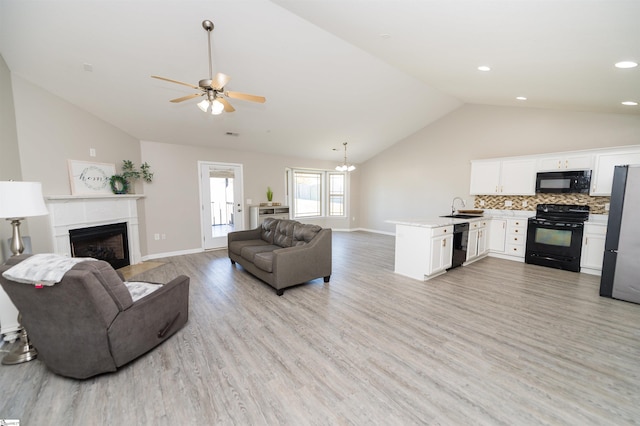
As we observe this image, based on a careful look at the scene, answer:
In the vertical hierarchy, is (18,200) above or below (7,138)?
below

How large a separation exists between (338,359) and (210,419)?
41.2 inches

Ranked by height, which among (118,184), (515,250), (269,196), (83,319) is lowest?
(515,250)

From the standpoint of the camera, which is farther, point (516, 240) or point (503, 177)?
point (503, 177)

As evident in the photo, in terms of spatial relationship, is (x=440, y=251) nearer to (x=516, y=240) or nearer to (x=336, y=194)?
(x=516, y=240)

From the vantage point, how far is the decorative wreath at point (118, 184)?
468 cm

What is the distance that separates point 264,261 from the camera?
368cm

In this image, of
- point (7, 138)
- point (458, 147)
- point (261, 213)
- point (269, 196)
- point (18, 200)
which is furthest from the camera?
point (269, 196)

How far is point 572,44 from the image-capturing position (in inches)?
87.7

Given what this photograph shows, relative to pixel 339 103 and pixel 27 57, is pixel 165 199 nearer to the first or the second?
pixel 27 57

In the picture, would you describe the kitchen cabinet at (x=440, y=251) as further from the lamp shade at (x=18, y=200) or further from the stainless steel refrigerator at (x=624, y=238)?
the lamp shade at (x=18, y=200)

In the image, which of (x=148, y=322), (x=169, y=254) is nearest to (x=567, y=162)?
(x=148, y=322)

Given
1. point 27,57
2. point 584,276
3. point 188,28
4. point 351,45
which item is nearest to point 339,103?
point 351,45

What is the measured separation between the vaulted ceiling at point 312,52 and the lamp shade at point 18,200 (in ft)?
5.98

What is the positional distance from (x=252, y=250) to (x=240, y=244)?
602 millimetres
